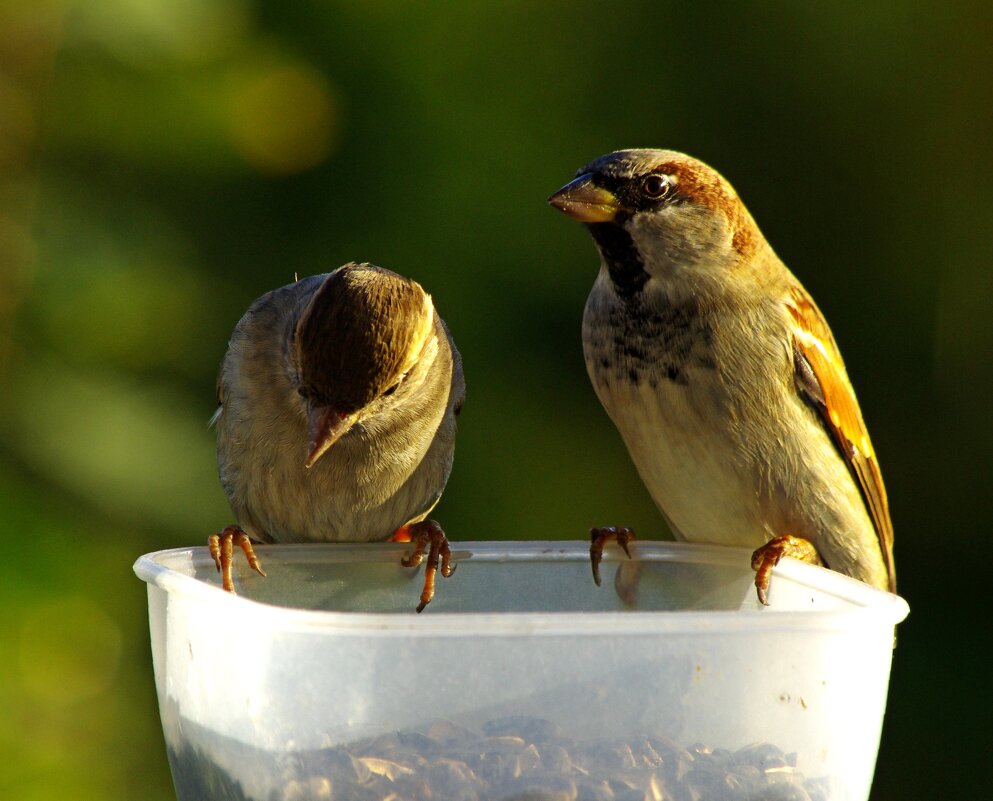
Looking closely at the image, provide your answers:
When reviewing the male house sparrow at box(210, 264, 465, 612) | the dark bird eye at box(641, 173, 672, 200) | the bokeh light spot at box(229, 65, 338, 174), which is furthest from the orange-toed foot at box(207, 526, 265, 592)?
the bokeh light spot at box(229, 65, 338, 174)

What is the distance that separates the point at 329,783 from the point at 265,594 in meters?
0.42

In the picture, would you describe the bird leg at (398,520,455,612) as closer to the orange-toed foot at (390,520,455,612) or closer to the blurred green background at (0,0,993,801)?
the orange-toed foot at (390,520,455,612)

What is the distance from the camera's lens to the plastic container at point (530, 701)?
3.26ft

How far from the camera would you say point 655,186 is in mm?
1853

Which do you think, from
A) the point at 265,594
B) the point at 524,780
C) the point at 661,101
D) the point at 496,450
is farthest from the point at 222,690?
the point at 661,101

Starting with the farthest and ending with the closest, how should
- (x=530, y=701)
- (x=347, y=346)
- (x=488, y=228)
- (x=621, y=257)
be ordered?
(x=488, y=228)
(x=621, y=257)
(x=347, y=346)
(x=530, y=701)

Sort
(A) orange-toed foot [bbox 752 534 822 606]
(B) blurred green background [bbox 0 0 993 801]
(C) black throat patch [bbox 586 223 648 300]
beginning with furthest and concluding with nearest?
(B) blurred green background [bbox 0 0 993 801], (C) black throat patch [bbox 586 223 648 300], (A) orange-toed foot [bbox 752 534 822 606]

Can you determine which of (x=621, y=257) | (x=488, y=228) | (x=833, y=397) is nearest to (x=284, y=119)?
(x=488, y=228)

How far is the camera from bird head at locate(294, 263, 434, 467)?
163cm

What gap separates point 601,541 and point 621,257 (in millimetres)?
518

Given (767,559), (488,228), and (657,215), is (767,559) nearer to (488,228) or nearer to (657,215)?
(657,215)

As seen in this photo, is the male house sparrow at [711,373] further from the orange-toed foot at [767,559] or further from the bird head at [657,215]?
the orange-toed foot at [767,559]

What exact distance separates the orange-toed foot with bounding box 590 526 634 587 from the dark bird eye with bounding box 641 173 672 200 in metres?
0.52

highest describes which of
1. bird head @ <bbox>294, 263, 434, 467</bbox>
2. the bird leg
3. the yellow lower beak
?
the yellow lower beak
